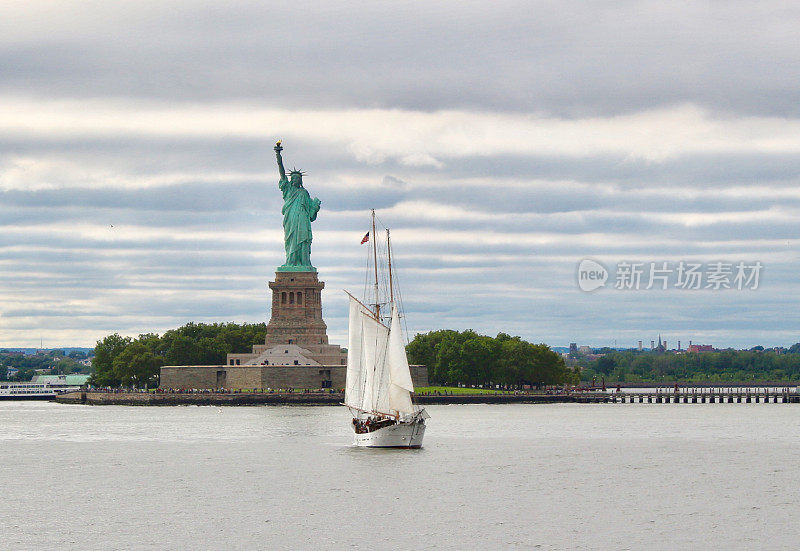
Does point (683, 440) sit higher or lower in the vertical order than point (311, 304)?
lower

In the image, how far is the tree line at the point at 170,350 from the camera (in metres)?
185

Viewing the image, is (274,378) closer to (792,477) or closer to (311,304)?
(311,304)

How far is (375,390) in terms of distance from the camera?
3538 inches

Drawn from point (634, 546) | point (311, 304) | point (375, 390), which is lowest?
point (634, 546)

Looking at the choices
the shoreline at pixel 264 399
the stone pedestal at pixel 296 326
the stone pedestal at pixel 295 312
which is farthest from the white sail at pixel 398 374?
the stone pedestal at pixel 295 312

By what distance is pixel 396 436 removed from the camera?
293ft

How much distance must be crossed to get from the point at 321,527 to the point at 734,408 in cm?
12288

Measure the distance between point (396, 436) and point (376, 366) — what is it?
15.1ft

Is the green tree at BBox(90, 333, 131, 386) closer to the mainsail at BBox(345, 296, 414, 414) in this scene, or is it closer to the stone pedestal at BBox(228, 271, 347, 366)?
the stone pedestal at BBox(228, 271, 347, 366)

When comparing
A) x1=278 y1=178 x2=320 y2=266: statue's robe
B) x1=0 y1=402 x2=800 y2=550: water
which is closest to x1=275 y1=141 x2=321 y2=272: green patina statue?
x1=278 y1=178 x2=320 y2=266: statue's robe

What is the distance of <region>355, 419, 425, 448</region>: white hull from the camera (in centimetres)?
8875

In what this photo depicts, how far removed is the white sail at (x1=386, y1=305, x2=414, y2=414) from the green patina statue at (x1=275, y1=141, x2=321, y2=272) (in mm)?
80759

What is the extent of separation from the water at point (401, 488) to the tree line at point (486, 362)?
7176cm

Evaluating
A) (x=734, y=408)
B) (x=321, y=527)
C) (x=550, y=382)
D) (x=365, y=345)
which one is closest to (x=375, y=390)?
(x=365, y=345)
